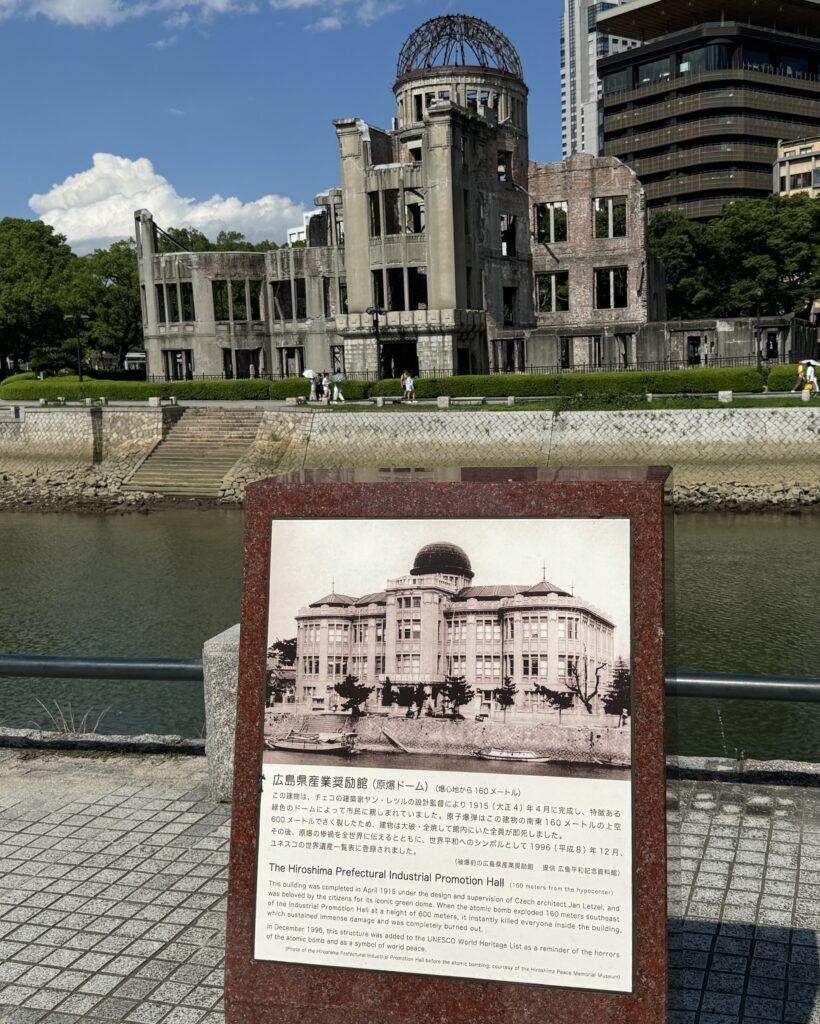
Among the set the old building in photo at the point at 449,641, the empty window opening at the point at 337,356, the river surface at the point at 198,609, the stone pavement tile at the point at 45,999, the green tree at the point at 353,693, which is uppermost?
the empty window opening at the point at 337,356

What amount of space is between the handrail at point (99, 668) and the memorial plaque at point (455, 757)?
369 centimetres

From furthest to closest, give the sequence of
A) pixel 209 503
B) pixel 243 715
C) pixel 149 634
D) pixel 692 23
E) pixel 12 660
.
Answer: pixel 692 23
pixel 209 503
pixel 149 634
pixel 12 660
pixel 243 715

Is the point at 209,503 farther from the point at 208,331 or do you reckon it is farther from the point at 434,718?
the point at 434,718

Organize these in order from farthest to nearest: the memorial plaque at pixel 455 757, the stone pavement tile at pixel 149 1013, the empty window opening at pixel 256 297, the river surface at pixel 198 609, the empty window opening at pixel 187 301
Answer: the empty window opening at pixel 256 297 < the empty window opening at pixel 187 301 < the river surface at pixel 198 609 < the stone pavement tile at pixel 149 1013 < the memorial plaque at pixel 455 757

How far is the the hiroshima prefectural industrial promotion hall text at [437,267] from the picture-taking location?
50.9 m

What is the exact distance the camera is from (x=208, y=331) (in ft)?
195

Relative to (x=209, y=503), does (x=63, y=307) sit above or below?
above

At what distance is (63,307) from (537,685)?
70.1m

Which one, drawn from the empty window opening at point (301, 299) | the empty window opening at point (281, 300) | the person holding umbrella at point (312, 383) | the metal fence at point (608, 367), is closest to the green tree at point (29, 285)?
the empty window opening at point (281, 300)

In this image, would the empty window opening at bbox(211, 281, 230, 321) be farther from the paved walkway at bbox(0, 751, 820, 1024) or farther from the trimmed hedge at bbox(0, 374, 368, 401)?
the paved walkway at bbox(0, 751, 820, 1024)

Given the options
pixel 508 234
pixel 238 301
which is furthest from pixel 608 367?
pixel 238 301

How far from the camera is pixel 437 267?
165 feet

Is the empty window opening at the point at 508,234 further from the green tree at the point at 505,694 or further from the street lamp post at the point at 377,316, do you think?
the green tree at the point at 505,694

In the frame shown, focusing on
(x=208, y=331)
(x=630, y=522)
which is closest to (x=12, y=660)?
(x=630, y=522)
